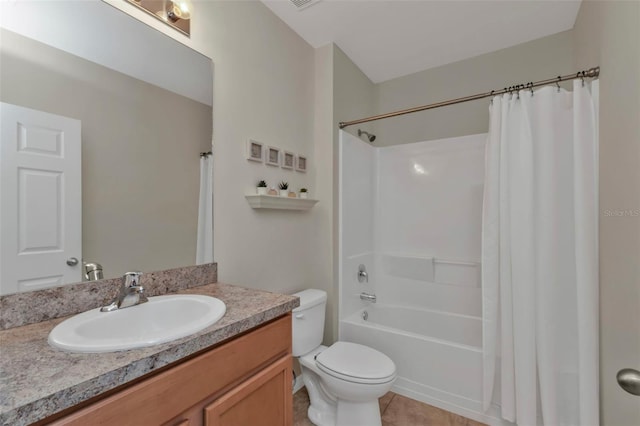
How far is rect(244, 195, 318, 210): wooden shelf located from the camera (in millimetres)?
1653

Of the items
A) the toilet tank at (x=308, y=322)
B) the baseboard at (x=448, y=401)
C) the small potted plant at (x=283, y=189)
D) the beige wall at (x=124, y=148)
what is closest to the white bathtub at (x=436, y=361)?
the baseboard at (x=448, y=401)

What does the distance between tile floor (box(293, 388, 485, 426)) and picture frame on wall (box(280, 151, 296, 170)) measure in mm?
1555

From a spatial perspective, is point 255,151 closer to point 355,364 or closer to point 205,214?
point 205,214

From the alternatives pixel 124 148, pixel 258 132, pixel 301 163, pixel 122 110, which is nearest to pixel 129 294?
pixel 124 148

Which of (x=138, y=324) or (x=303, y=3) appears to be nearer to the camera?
(x=138, y=324)

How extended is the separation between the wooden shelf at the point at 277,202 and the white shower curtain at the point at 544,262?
1.15m

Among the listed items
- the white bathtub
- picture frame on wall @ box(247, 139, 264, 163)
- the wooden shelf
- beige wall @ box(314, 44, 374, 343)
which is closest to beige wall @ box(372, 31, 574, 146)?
beige wall @ box(314, 44, 374, 343)

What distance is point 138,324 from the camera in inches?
39.4

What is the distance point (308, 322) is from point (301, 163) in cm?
109

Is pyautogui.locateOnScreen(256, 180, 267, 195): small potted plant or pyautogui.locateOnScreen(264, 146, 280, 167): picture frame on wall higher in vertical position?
pyautogui.locateOnScreen(264, 146, 280, 167): picture frame on wall

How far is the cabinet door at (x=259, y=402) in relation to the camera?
32.6 inches

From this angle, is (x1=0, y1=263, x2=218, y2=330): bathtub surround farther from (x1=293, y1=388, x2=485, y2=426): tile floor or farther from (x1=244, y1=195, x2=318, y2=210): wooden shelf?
(x1=293, y1=388, x2=485, y2=426): tile floor

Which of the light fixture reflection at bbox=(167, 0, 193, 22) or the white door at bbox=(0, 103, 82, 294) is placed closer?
the white door at bbox=(0, 103, 82, 294)

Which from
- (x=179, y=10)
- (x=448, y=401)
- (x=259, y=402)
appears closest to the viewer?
(x=259, y=402)
